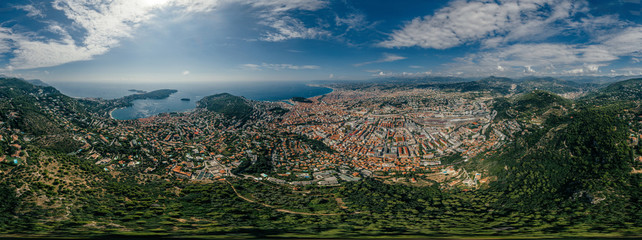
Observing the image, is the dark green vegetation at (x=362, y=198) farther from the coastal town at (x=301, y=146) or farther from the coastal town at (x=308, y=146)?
the coastal town at (x=308, y=146)

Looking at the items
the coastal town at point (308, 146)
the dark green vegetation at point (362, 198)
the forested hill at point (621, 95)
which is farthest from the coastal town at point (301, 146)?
the forested hill at point (621, 95)

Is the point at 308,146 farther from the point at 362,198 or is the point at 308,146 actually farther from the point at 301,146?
the point at 362,198

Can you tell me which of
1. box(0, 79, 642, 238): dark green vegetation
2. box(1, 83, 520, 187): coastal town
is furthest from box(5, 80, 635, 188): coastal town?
box(0, 79, 642, 238): dark green vegetation

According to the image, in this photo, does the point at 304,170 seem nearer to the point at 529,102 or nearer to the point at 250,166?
the point at 250,166

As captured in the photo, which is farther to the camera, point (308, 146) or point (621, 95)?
point (621, 95)

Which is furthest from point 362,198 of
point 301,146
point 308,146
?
point 301,146

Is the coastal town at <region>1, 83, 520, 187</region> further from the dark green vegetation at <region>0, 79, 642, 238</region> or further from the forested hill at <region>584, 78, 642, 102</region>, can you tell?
the forested hill at <region>584, 78, 642, 102</region>

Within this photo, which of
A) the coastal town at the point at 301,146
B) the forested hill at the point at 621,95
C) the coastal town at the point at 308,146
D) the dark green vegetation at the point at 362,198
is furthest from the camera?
the forested hill at the point at 621,95

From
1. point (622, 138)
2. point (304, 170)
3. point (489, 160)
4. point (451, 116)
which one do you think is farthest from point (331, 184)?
point (451, 116)
